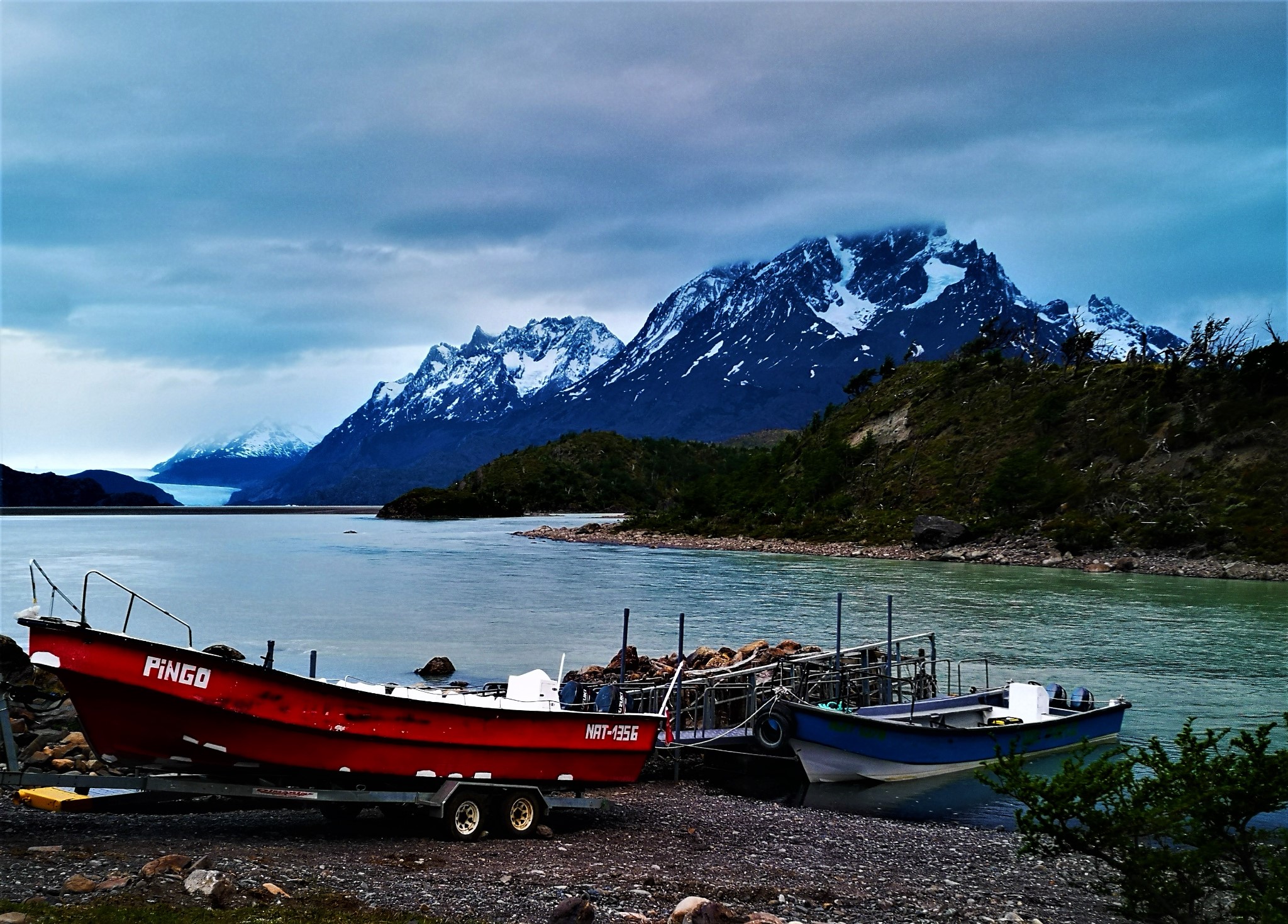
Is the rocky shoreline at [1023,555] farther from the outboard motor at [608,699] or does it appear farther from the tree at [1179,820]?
the tree at [1179,820]

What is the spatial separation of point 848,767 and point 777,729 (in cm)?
205

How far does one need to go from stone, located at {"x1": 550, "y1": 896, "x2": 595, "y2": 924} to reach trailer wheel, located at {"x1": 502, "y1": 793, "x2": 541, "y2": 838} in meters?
A: 4.55

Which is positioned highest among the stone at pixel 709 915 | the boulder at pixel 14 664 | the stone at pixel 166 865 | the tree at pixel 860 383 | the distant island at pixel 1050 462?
the tree at pixel 860 383

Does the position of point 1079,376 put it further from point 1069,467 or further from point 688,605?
point 688,605

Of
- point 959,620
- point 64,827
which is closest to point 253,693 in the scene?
point 64,827

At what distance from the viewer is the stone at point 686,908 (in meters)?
12.1

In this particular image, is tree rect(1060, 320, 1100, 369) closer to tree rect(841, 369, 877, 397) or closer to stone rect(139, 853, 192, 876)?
tree rect(841, 369, 877, 397)

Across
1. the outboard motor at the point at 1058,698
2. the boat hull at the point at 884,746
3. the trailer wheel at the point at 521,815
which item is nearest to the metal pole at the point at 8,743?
the trailer wheel at the point at 521,815

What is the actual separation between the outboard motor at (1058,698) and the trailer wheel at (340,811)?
2105 centimetres

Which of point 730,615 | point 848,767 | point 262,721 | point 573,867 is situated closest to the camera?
point 262,721

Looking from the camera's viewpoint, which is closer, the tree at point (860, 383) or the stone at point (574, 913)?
the stone at point (574, 913)

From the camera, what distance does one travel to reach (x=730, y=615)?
59.6 m

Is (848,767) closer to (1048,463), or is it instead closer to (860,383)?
(1048,463)

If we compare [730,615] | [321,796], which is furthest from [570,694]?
[730,615]
